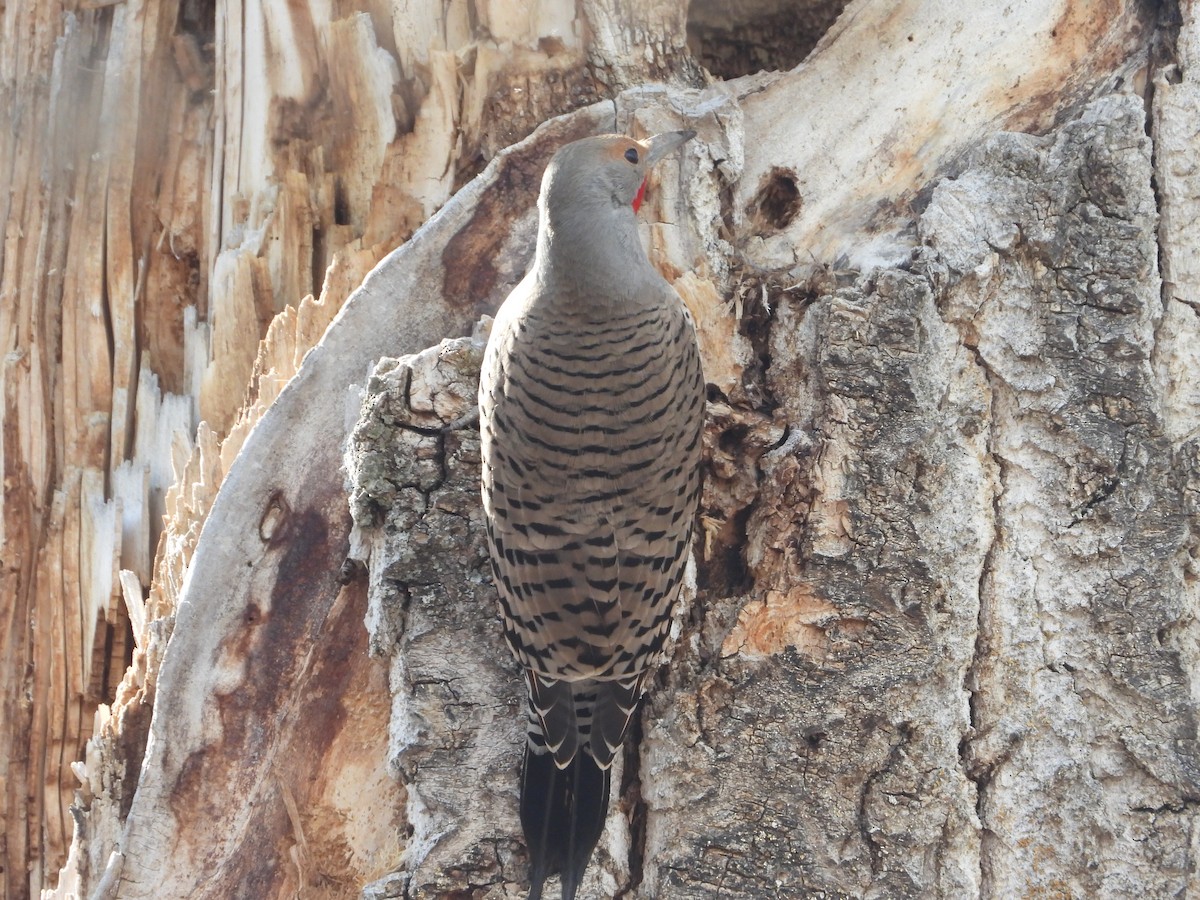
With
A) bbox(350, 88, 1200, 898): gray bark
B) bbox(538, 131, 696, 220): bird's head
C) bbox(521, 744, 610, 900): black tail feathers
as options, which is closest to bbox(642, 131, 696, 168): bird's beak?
bbox(538, 131, 696, 220): bird's head

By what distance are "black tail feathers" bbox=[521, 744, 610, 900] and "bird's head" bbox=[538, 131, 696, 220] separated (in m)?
1.10

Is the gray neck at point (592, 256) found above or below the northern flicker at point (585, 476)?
above

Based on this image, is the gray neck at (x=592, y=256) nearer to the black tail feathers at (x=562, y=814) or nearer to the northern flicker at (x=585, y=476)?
the northern flicker at (x=585, y=476)

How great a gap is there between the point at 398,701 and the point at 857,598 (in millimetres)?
912

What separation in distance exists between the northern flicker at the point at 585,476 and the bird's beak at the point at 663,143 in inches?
1.1

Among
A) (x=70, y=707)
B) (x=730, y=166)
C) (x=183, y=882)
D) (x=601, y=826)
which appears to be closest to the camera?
(x=601, y=826)

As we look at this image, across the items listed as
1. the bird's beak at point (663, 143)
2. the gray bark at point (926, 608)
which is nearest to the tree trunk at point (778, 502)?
the gray bark at point (926, 608)

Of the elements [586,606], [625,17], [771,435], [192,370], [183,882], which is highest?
[625,17]

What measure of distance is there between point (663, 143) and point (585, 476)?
760mm

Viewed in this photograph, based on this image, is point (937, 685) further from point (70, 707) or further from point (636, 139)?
point (70, 707)

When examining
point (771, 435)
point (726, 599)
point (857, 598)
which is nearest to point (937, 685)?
point (857, 598)

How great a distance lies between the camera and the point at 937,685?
2.22m

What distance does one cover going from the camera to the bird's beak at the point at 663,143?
2.50 meters

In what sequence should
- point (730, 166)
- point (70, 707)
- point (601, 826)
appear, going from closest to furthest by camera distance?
point (601, 826) → point (730, 166) → point (70, 707)
